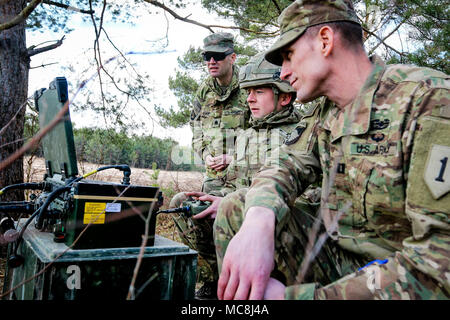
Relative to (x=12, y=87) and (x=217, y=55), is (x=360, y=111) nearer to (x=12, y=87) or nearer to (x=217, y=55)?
(x=217, y=55)

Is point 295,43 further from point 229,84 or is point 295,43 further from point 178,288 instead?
point 229,84

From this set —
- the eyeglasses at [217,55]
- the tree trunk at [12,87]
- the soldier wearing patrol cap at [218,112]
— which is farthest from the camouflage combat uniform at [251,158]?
the tree trunk at [12,87]

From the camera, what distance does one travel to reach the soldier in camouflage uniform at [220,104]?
417 cm

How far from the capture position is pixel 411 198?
1148 millimetres

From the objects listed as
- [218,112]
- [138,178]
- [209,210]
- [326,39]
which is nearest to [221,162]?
[218,112]

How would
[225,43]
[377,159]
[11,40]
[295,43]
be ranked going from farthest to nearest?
[225,43], [11,40], [295,43], [377,159]

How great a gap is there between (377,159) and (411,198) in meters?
0.29

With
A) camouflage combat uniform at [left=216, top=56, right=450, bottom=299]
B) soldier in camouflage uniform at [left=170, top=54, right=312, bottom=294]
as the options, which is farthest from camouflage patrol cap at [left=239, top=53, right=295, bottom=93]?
camouflage combat uniform at [left=216, top=56, right=450, bottom=299]

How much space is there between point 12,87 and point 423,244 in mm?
4135

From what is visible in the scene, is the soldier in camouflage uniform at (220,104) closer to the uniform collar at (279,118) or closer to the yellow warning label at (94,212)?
the uniform collar at (279,118)

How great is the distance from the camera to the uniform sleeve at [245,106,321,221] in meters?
1.49

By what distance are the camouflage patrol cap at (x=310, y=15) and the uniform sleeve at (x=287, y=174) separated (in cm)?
45

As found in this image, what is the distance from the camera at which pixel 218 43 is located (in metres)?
4.28
